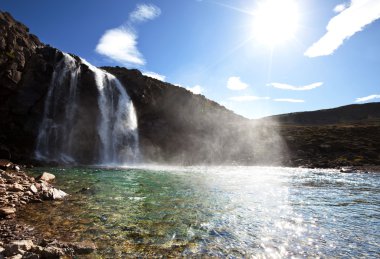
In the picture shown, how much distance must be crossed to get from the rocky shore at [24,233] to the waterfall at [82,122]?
3269cm

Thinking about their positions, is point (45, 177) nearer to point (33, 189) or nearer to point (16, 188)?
point (33, 189)

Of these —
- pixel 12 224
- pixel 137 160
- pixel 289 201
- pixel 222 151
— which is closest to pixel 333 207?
pixel 289 201

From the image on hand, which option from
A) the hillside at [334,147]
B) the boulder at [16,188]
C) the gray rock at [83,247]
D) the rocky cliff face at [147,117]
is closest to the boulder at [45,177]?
the boulder at [16,188]

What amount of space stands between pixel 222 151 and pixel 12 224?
68751 mm

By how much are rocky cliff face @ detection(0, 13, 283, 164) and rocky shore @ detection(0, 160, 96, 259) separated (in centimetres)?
2967

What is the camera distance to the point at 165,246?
1027cm

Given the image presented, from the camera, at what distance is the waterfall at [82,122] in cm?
5138

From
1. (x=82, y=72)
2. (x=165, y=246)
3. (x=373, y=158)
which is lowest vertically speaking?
(x=165, y=246)

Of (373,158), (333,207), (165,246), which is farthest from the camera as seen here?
(373,158)

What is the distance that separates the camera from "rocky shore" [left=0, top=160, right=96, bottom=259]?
840cm

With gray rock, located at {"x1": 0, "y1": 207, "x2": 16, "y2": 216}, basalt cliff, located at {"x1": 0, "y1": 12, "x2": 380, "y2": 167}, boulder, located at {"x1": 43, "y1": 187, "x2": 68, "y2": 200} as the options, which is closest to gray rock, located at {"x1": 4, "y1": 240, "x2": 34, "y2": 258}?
gray rock, located at {"x1": 0, "y1": 207, "x2": 16, "y2": 216}

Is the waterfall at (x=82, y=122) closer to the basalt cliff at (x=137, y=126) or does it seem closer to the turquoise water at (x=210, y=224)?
the basalt cliff at (x=137, y=126)

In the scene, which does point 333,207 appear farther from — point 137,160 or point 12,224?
point 137,160

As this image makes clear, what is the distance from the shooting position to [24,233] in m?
10.6
